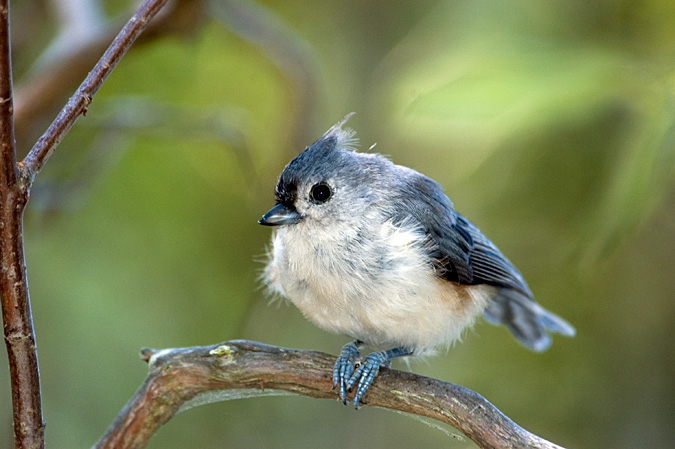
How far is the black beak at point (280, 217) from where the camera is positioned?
6.60 ft

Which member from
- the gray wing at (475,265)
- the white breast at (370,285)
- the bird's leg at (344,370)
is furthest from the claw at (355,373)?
the gray wing at (475,265)

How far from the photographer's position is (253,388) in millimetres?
1681

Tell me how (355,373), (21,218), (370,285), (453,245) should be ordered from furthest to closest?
(453,245) → (370,285) → (355,373) → (21,218)

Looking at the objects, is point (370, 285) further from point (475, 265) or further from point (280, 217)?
point (475, 265)

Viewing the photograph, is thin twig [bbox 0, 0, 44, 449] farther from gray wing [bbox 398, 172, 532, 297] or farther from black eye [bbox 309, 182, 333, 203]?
gray wing [bbox 398, 172, 532, 297]

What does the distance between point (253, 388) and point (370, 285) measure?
45cm

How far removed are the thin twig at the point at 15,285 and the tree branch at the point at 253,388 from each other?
0.27m

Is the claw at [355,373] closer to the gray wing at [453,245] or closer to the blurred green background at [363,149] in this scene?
the gray wing at [453,245]

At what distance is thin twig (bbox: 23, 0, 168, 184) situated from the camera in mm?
1238

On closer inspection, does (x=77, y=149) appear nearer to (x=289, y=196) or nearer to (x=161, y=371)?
(x=289, y=196)

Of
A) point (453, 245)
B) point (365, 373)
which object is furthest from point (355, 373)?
point (453, 245)

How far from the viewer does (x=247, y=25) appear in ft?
10.5

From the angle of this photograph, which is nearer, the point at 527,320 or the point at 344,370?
the point at 344,370

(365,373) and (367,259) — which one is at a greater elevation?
(367,259)
